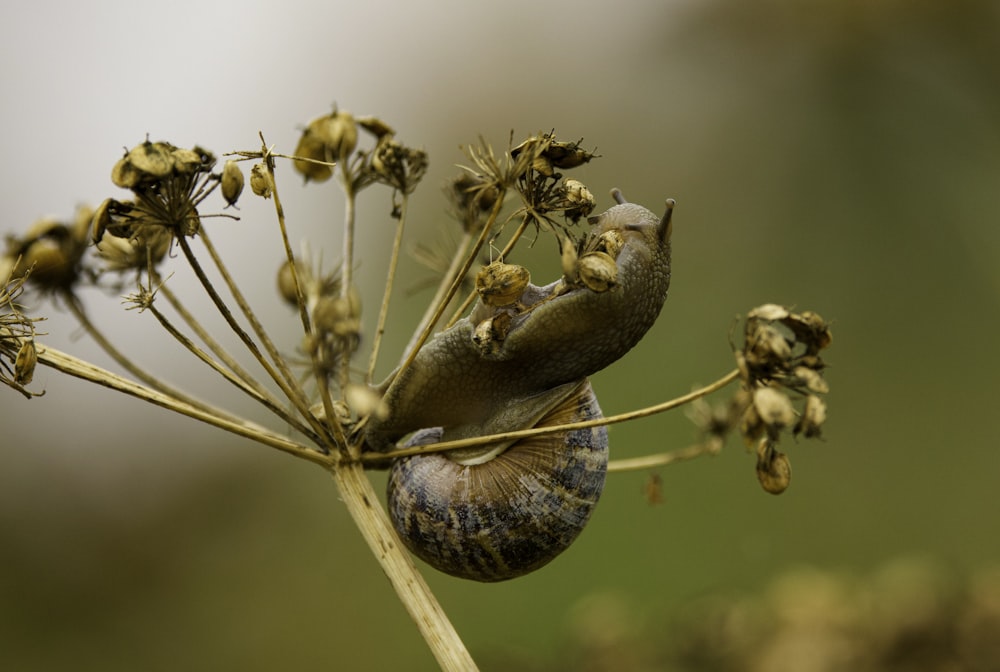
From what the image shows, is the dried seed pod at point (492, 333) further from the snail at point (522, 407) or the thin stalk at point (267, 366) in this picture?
the thin stalk at point (267, 366)

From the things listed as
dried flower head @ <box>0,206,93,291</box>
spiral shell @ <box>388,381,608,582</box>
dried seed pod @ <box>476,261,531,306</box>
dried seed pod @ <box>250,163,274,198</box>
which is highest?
dried flower head @ <box>0,206,93,291</box>

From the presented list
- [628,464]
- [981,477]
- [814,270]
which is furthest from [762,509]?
[628,464]

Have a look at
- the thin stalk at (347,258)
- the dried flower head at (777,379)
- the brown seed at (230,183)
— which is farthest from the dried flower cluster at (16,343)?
the dried flower head at (777,379)

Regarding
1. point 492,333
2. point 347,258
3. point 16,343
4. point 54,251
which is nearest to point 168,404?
point 16,343

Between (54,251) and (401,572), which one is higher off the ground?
(54,251)

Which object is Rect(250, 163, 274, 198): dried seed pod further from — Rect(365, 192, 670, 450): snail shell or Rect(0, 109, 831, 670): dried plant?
Rect(365, 192, 670, 450): snail shell

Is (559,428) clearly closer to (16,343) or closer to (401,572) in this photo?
(401,572)

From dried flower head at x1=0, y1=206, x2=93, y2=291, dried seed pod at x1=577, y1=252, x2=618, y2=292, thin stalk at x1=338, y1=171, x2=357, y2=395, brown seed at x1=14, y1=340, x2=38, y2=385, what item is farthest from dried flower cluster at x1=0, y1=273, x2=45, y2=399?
dried seed pod at x1=577, y1=252, x2=618, y2=292

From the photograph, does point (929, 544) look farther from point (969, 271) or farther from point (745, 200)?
point (745, 200)
